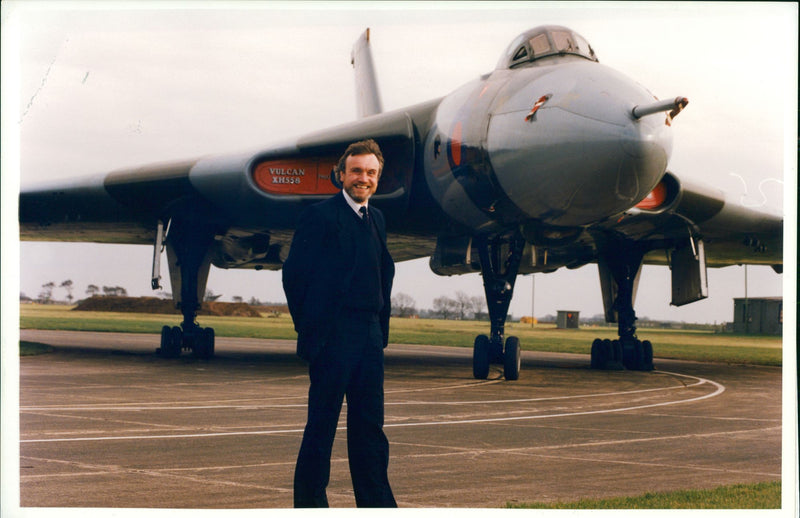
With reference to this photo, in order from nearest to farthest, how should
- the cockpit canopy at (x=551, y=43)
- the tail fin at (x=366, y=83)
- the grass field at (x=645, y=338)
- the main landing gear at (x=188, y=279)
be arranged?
1. the grass field at (x=645, y=338)
2. the cockpit canopy at (x=551, y=43)
3. the main landing gear at (x=188, y=279)
4. the tail fin at (x=366, y=83)

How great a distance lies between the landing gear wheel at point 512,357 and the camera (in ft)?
36.8

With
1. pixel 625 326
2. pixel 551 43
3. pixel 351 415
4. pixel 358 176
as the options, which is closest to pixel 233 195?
pixel 551 43

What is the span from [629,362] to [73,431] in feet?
35.7

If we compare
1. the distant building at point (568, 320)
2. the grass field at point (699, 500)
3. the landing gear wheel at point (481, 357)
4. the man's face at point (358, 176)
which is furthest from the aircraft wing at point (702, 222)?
the distant building at point (568, 320)

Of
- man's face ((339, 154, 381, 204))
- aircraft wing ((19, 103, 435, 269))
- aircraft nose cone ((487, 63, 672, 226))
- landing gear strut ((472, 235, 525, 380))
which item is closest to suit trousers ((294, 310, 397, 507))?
man's face ((339, 154, 381, 204))

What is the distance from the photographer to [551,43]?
9.77m

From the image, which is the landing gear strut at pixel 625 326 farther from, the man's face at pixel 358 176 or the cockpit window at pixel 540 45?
the man's face at pixel 358 176

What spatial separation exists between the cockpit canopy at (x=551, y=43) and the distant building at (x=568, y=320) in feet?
106

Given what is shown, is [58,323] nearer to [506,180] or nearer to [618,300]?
[618,300]

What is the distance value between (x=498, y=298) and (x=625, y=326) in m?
4.99

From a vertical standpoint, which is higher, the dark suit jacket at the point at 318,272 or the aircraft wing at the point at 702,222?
the aircraft wing at the point at 702,222

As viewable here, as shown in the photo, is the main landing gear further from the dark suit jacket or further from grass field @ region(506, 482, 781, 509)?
grass field @ region(506, 482, 781, 509)

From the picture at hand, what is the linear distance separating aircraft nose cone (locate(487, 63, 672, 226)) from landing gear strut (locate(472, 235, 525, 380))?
1.63 m
